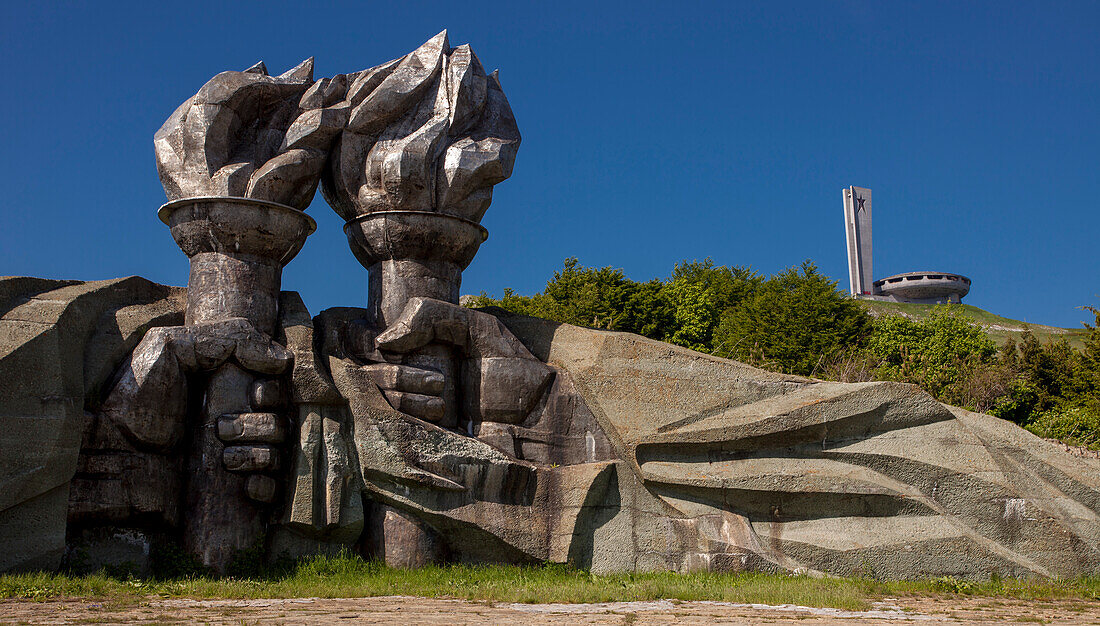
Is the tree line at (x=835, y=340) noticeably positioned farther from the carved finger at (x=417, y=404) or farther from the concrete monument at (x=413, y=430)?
the carved finger at (x=417, y=404)

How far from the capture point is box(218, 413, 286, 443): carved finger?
940cm

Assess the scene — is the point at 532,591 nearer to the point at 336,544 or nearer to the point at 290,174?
the point at 336,544

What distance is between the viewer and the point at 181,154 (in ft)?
33.7

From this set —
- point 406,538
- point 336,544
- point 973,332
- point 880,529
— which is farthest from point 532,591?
point 973,332

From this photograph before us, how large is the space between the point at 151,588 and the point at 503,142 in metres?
6.10

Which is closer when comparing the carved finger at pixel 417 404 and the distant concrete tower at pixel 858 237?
the carved finger at pixel 417 404

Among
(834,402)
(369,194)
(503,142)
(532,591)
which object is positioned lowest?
(532,591)

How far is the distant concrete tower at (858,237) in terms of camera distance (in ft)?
255

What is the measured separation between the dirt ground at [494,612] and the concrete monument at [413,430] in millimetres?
1475

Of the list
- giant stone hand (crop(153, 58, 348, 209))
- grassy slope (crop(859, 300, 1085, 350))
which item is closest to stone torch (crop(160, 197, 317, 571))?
giant stone hand (crop(153, 58, 348, 209))

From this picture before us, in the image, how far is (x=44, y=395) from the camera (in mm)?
8648

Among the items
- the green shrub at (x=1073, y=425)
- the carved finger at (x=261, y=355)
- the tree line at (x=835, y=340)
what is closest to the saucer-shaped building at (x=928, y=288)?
the tree line at (x=835, y=340)

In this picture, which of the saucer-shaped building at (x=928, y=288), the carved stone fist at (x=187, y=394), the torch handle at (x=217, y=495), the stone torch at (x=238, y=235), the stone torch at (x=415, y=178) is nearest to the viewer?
the carved stone fist at (x=187, y=394)

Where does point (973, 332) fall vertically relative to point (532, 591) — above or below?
above
